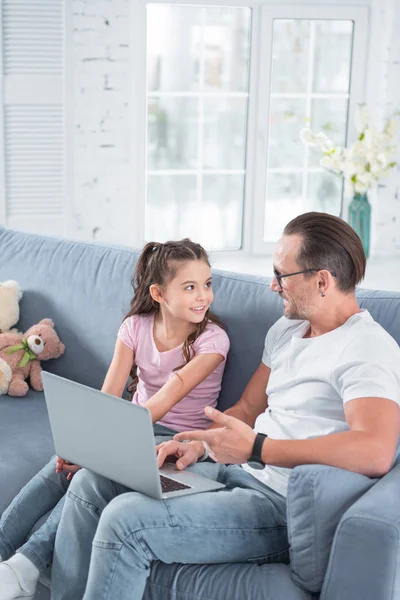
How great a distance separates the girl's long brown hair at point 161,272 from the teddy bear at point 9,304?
0.53 metres

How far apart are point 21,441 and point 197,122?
104 inches

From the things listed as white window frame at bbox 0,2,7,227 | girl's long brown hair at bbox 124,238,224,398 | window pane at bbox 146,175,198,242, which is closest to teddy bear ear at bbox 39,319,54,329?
girl's long brown hair at bbox 124,238,224,398

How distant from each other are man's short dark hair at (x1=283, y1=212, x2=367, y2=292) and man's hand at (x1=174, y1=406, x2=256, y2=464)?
0.37m

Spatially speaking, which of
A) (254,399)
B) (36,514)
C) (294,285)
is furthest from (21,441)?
(294,285)

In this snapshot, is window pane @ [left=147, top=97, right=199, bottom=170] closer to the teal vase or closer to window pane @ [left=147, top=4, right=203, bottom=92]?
window pane @ [left=147, top=4, right=203, bottom=92]

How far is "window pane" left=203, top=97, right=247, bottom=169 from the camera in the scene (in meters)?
4.52

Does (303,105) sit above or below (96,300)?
above

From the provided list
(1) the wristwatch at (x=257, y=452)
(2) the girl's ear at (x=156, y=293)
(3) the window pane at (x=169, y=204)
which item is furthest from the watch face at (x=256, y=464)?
(3) the window pane at (x=169, y=204)

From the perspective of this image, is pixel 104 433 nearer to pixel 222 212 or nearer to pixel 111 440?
pixel 111 440

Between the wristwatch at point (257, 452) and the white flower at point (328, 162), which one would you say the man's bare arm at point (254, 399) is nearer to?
the wristwatch at point (257, 452)

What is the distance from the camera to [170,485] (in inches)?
69.5

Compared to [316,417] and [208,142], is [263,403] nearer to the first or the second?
[316,417]

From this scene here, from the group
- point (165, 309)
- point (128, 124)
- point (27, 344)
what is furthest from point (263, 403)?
point (128, 124)

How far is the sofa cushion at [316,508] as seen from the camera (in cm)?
155
